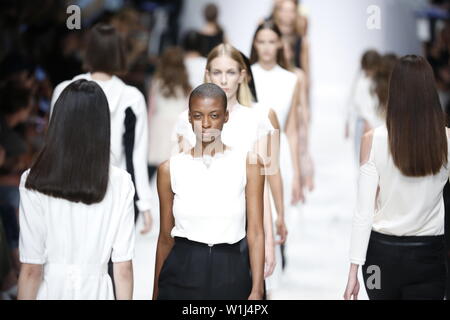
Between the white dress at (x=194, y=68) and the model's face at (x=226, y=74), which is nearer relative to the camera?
the model's face at (x=226, y=74)

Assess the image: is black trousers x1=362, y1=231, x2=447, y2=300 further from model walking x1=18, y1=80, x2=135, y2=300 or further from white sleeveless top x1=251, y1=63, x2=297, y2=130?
white sleeveless top x1=251, y1=63, x2=297, y2=130

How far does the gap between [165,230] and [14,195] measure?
154 cm

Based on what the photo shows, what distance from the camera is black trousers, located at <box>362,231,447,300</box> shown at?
10.1 ft

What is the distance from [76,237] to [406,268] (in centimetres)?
104

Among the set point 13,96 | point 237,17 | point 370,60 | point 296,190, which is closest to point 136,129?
point 296,190

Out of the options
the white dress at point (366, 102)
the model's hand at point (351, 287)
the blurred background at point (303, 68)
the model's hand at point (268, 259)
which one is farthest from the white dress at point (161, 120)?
the model's hand at point (351, 287)

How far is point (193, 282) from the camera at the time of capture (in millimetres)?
2926

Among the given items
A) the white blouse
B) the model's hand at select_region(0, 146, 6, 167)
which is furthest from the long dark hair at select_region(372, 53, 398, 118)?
the white blouse

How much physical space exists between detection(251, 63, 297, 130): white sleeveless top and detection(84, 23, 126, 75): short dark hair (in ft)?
2.28

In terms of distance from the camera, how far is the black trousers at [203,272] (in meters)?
2.91

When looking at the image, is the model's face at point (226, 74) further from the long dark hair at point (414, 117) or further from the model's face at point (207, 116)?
the long dark hair at point (414, 117)

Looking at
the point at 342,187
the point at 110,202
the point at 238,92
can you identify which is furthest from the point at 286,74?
the point at 342,187

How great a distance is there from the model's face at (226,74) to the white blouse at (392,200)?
0.60 meters

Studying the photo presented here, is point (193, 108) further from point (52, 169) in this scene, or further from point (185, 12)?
point (185, 12)
